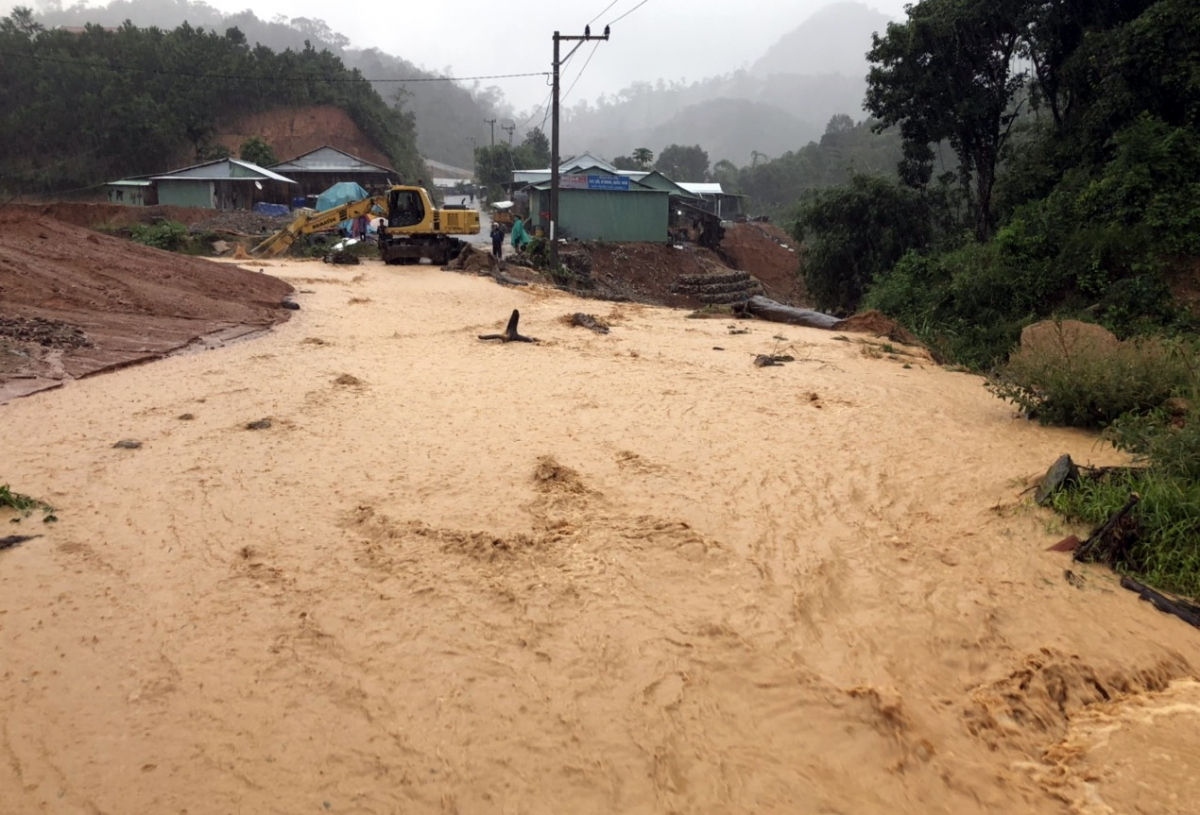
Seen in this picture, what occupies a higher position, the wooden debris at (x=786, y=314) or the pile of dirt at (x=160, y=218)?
the pile of dirt at (x=160, y=218)

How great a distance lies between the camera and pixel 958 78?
1872 cm

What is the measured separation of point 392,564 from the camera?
461 cm

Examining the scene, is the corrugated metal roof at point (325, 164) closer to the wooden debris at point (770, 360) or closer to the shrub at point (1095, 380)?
the wooden debris at point (770, 360)

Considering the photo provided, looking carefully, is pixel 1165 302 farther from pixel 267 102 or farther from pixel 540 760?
pixel 267 102

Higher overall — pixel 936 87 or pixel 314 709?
pixel 936 87

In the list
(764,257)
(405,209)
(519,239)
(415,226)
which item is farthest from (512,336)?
(764,257)

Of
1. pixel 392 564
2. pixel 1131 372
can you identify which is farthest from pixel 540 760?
pixel 1131 372

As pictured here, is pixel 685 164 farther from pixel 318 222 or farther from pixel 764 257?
pixel 318 222

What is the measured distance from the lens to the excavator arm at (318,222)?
25.3m

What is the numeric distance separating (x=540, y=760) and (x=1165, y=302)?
544 inches

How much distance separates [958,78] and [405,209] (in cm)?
1510

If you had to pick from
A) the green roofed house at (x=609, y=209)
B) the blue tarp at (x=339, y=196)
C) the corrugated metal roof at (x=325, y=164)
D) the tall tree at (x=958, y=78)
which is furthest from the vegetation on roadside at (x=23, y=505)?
the corrugated metal roof at (x=325, y=164)

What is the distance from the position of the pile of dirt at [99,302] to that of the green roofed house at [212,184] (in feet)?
81.1

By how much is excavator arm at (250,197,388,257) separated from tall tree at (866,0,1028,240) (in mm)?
14907
